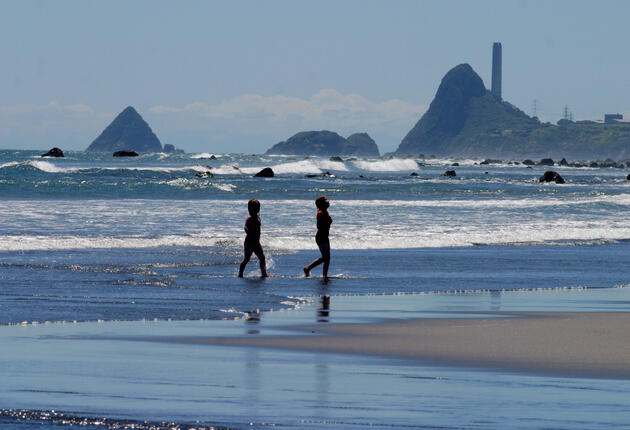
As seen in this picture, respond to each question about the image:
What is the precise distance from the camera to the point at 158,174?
83938 millimetres

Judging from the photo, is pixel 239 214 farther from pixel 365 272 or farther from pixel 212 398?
pixel 212 398

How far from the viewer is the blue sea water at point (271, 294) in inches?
271

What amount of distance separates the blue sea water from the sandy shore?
20.9 inches

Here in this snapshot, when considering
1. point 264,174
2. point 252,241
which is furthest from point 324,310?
point 264,174

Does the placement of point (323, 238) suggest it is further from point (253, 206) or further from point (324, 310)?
point (324, 310)

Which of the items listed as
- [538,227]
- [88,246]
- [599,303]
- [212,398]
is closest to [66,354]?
[212,398]

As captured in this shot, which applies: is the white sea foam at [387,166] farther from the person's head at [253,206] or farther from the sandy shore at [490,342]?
the sandy shore at [490,342]

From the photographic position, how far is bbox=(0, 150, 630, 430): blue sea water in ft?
22.5

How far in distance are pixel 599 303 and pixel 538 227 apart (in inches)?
662

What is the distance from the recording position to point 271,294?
14562 mm

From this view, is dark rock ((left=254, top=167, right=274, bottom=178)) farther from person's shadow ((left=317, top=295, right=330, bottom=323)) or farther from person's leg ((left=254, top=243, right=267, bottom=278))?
person's shadow ((left=317, top=295, right=330, bottom=323))

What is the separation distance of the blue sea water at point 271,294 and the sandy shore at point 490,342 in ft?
1.74

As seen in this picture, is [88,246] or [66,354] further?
[88,246]

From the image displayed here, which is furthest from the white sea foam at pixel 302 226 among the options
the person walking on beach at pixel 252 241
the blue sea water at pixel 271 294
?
the person walking on beach at pixel 252 241
